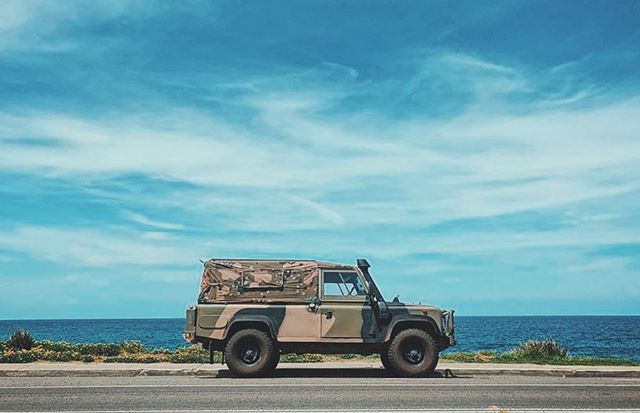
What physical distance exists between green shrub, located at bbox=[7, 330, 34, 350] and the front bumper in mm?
12317

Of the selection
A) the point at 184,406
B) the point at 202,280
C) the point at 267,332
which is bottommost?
the point at 184,406

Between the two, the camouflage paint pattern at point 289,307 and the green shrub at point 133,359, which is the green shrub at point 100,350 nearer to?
the green shrub at point 133,359

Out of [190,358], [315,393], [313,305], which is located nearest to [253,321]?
[313,305]

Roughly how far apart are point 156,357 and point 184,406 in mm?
8776

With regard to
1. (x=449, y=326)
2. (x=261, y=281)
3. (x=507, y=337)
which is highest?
(x=261, y=281)

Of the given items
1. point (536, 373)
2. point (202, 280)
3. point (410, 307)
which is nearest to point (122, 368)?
point (202, 280)

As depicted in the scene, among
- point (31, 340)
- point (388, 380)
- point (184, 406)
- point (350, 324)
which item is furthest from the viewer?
point (31, 340)

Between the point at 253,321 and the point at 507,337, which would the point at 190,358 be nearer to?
the point at 253,321

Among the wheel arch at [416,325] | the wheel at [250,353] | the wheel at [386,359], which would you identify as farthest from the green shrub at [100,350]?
the wheel arch at [416,325]

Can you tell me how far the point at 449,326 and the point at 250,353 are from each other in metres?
4.20

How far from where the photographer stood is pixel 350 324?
15742 millimetres

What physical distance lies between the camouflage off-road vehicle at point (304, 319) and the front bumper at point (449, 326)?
0.03ft

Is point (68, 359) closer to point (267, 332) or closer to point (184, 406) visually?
point (267, 332)

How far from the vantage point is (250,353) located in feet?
51.4
